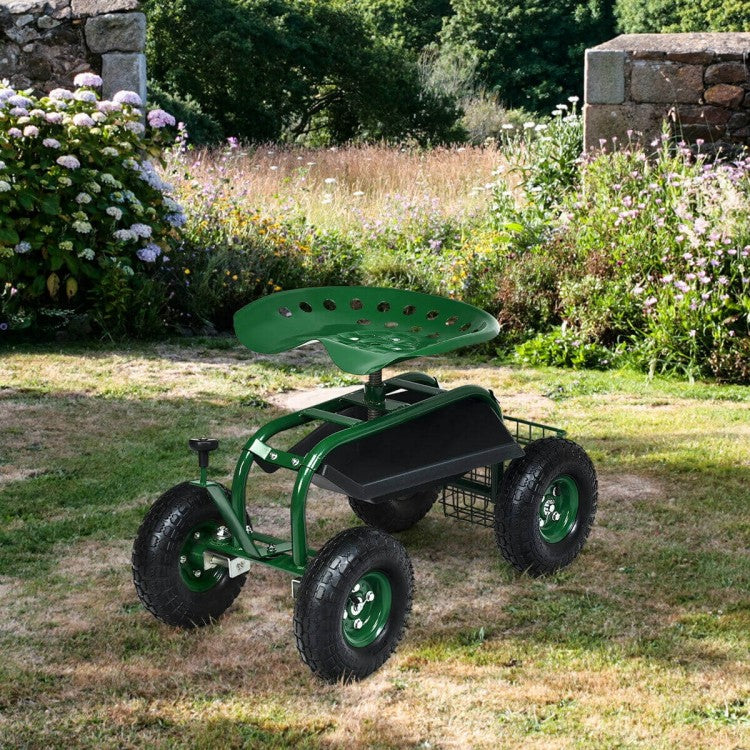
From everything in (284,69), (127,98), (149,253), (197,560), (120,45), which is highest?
(284,69)

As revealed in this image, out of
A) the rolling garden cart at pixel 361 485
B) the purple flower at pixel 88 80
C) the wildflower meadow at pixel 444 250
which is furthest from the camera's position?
the purple flower at pixel 88 80

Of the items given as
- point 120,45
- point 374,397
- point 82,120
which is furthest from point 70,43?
point 374,397

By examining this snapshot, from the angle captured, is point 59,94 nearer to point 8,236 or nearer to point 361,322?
point 8,236

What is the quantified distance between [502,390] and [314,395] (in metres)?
1.09

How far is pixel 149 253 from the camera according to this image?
7.00 meters

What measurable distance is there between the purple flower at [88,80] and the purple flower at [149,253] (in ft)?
3.89

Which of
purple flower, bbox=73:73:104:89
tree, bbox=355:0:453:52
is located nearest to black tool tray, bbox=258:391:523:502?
purple flower, bbox=73:73:104:89

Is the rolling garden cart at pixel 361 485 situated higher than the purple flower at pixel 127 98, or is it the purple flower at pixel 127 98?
the purple flower at pixel 127 98

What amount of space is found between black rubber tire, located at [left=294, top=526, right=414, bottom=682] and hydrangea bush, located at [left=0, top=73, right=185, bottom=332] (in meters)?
4.37

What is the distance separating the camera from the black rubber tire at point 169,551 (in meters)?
3.09

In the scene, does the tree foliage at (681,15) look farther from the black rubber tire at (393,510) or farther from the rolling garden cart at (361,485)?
the rolling garden cart at (361,485)

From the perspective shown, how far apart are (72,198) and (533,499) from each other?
4515 millimetres

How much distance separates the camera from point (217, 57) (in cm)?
1823

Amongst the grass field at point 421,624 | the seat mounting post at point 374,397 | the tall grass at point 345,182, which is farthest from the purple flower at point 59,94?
the seat mounting post at point 374,397
